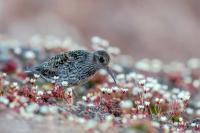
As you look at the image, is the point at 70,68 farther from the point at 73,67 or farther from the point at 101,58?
the point at 101,58

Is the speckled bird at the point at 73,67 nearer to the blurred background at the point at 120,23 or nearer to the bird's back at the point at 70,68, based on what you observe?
the bird's back at the point at 70,68

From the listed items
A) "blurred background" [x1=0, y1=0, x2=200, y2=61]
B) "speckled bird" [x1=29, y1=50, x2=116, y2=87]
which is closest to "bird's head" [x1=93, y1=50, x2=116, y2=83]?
"speckled bird" [x1=29, y1=50, x2=116, y2=87]

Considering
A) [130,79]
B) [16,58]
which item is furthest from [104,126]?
[16,58]

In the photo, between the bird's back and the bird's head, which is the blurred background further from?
the bird's back

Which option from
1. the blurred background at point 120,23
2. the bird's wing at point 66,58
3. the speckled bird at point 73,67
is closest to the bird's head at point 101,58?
the speckled bird at point 73,67

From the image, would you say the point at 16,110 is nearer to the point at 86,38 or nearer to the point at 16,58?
the point at 16,58

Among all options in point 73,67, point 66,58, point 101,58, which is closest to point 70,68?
point 73,67

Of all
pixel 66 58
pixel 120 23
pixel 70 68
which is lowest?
pixel 70 68
